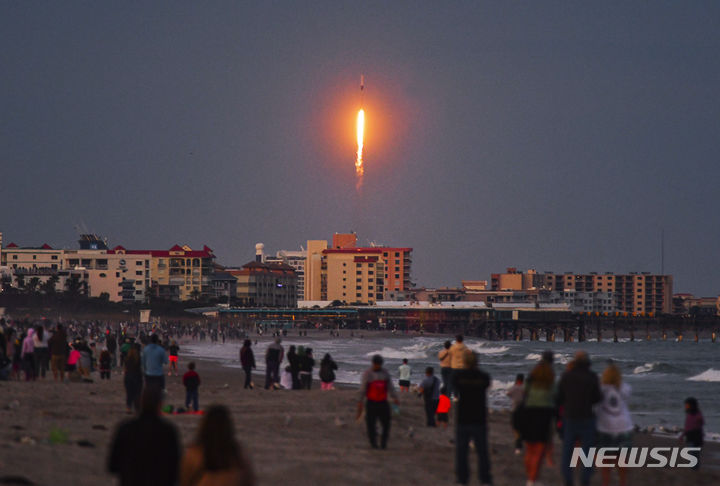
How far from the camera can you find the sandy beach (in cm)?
1147

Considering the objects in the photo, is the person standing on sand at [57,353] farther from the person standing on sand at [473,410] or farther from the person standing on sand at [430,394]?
the person standing on sand at [473,410]

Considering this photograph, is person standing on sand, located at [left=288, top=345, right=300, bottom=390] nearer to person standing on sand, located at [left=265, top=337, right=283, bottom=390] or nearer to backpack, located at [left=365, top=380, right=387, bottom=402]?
person standing on sand, located at [left=265, top=337, right=283, bottom=390]

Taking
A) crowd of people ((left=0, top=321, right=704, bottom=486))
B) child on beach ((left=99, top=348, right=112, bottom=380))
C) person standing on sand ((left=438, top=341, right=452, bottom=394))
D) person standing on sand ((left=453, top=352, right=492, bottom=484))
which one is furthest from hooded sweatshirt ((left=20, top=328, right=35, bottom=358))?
person standing on sand ((left=453, top=352, right=492, bottom=484))

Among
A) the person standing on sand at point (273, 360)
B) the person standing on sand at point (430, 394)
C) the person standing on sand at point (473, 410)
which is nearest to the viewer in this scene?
the person standing on sand at point (473, 410)

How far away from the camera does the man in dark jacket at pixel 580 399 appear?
10742 mm

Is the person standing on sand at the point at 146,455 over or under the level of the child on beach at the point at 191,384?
over

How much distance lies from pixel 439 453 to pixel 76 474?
6075 millimetres

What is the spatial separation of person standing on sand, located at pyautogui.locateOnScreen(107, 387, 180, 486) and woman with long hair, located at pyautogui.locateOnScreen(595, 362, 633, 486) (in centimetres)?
544

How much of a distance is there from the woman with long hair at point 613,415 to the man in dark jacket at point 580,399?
0.17 m

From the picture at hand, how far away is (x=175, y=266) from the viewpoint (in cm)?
17588

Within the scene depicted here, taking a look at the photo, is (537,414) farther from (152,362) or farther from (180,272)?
(180,272)

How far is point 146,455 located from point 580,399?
5361 millimetres

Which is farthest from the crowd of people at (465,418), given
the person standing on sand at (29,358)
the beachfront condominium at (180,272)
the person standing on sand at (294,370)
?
the beachfront condominium at (180,272)

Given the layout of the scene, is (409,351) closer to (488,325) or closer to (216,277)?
(488,325)
